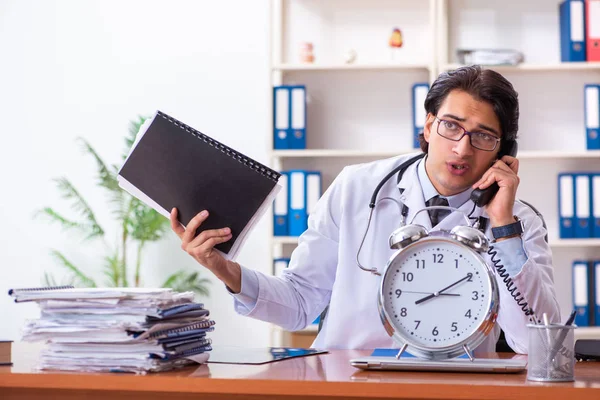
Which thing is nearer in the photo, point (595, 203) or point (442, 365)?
point (442, 365)

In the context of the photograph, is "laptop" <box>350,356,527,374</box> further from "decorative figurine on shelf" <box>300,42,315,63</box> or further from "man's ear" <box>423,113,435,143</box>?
"decorative figurine on shelf" <box>300,42,315,63</box>

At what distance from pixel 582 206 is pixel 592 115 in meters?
0.43

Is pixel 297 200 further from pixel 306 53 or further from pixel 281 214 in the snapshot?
pixel 306 53

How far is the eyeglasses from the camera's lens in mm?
1896

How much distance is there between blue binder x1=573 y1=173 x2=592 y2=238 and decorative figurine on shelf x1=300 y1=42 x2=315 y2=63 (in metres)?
1.35

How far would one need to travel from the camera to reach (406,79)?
4.13 m

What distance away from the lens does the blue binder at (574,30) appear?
3820mm

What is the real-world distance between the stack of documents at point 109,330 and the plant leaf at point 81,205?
2.78 m

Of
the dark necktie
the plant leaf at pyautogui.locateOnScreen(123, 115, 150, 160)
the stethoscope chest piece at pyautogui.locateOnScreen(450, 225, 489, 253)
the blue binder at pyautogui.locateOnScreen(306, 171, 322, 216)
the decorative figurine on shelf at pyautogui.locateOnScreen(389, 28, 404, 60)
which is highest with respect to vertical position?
the decorative figurine on shelf at pyautogui.locateOnScreen(389, 28, 404, 60)

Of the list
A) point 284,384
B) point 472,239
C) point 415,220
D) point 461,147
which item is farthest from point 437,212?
point 284,384

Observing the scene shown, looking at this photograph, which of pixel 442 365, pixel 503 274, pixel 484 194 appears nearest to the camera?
pixel 442 365

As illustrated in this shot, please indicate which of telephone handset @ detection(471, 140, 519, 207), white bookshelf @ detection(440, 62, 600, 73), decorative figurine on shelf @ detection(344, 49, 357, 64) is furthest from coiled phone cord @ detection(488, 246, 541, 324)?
decorative figurine on shelf @ detection(344, 49, 357, 64)

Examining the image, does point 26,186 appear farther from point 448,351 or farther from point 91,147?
point 448,351

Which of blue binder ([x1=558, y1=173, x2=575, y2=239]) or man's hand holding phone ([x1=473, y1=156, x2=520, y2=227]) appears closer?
man's hand holding phone ([x1=473, y1=156, x2=520, y2=227])
